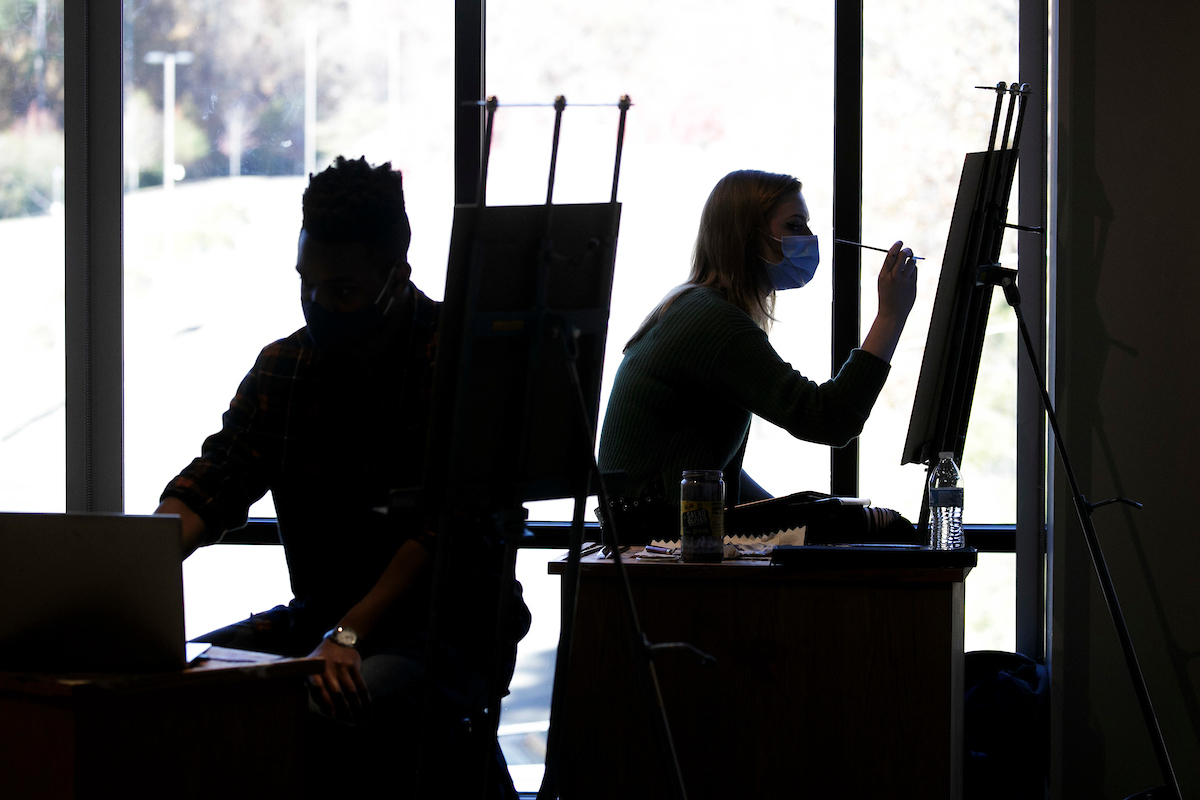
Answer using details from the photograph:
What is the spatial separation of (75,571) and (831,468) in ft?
6.35

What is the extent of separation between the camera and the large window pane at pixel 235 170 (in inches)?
110

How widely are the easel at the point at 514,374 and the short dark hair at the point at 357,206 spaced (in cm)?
34

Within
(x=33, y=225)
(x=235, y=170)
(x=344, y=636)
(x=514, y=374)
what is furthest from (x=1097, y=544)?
Answer: (x=33, y=225)

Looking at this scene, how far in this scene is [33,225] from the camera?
290cm

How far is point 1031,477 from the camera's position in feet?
8.46

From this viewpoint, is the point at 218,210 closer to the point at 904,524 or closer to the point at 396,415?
the point at 396,415

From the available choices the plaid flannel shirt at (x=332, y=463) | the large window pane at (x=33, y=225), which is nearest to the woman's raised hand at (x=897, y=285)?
the plaid flannel shirt at (x=332, y=463)

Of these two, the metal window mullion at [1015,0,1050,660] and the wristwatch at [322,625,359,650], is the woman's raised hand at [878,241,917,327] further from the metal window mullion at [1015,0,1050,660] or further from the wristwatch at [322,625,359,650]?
the wristwatch at [322,625,359,650]

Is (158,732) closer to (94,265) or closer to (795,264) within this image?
(795,264)

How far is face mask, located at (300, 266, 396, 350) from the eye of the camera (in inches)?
64.3

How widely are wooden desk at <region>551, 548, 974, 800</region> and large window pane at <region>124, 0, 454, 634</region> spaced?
140 centimetres

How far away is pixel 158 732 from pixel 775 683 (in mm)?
913

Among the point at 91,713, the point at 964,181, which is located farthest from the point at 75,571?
the point at 964,181

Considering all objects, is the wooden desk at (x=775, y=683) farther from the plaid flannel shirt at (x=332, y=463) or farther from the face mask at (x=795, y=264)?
the face mask at (x=795, y=264)
